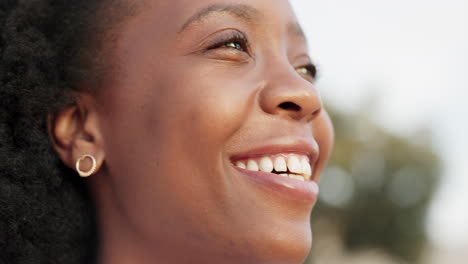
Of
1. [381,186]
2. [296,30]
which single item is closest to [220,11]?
[296,30]

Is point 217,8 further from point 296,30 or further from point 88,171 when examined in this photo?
point 88,171

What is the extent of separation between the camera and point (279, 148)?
2326mm

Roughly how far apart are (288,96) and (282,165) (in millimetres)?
253

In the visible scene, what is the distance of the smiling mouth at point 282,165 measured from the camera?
232 centimetres

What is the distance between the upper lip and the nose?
0.09 m

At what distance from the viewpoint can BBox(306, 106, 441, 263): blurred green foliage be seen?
21.4m

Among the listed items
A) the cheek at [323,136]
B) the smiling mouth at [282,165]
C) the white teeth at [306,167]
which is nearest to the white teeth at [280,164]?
the smiling mouth at [282,165]

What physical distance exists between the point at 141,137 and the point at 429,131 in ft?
68.3

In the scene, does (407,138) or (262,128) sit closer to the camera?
(262,128)

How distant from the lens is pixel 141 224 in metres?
2.44

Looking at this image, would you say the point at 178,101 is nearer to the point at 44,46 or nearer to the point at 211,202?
the point at 211,202

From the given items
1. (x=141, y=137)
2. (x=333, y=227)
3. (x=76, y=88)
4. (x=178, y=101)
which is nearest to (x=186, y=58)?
(x=178, y=101)

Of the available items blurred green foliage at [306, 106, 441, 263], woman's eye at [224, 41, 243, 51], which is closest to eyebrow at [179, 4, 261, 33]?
woman's eye at [224, 41, 243, 51]

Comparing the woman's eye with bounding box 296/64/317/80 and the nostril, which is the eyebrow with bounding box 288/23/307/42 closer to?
the woman's eye with bounding box 296/64/317/80
